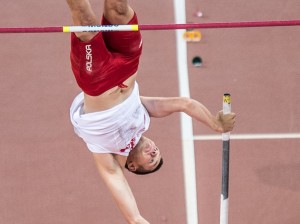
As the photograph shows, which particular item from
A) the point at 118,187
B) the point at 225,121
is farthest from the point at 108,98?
the point at 225,121

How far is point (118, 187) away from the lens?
5.62 metres

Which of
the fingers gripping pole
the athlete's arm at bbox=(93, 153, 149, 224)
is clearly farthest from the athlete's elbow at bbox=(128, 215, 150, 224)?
the fingers gripping pole

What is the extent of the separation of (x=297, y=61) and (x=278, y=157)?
1.28 meters

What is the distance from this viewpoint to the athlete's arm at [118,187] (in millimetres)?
5586

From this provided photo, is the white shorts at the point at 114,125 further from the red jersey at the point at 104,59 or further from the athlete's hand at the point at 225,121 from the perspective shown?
the athlete's hand at the point at 225,121

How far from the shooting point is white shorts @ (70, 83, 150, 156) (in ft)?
18.1

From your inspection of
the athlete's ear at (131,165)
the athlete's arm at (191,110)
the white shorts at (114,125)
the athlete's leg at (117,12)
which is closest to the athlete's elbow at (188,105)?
the athlete's arm at (191,110)

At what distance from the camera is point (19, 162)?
7312 millimetres

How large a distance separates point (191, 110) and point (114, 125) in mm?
513

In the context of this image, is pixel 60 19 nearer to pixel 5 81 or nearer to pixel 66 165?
pixel 5 81

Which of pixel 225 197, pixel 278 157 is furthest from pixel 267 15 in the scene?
pixel 225 197

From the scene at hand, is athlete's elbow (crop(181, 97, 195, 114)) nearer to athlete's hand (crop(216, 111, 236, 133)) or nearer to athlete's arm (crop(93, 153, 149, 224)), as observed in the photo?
athlete's hand (crop(216, 111, 236, 133))

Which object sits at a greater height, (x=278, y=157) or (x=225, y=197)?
(x=225, y=197)

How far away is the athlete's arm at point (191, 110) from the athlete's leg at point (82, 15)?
0.80m
